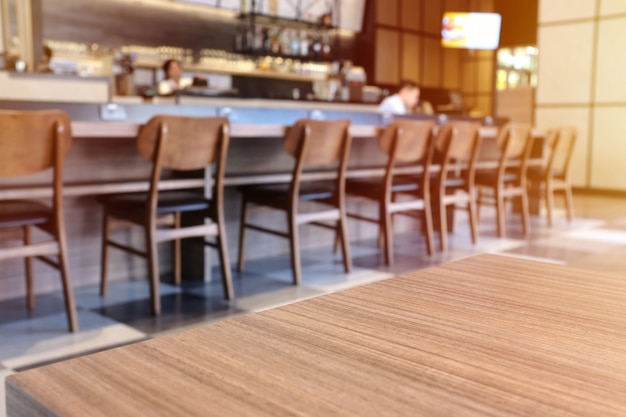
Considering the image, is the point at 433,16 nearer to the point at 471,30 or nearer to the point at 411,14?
the point at 411,14

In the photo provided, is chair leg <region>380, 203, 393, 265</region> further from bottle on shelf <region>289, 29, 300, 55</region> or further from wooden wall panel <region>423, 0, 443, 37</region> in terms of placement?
wooden wall panel <region>423, 0, 443, 37</region>

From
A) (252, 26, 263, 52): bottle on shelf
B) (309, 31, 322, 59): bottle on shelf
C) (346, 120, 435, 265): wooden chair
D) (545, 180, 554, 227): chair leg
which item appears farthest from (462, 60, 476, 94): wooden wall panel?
(346, 120, 435, 265): wooden chair

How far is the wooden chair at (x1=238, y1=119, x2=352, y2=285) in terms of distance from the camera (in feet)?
10.8

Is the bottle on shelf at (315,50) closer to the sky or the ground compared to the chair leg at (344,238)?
closer to the sky

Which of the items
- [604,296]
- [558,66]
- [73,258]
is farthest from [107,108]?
[558,66]

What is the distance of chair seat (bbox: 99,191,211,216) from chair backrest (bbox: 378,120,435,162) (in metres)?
1.30

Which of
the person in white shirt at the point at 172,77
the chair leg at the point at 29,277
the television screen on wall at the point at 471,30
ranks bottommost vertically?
the chair leg at the point at 29,277

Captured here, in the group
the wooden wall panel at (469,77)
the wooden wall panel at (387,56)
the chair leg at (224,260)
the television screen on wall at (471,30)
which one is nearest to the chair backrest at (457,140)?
the chair leg at (224,260)

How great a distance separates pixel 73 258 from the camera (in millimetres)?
3285

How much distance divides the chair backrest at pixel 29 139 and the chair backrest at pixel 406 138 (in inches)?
76.9

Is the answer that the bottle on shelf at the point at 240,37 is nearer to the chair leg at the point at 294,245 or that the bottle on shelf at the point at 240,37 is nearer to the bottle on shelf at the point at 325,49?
the bottle on shelf at the point at 325,49

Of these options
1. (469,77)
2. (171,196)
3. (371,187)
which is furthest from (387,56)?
(171,196)

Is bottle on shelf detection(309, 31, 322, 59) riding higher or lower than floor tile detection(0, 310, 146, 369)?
higher

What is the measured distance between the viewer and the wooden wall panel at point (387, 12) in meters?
10.2
